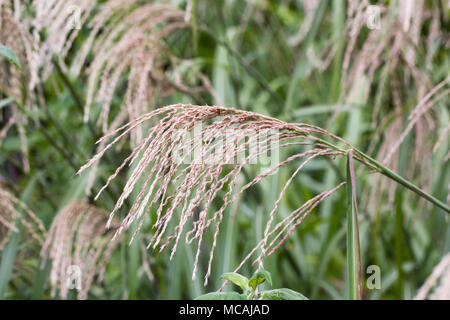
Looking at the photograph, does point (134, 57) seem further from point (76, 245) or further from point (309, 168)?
point (309, 168)

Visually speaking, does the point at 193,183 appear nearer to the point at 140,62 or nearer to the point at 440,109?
the point at 140,62

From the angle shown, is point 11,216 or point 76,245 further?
point 11,216

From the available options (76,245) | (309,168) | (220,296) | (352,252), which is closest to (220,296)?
(220,296)

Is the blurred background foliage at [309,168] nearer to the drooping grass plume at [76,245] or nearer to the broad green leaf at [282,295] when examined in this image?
the drooping grass plume at [76,245]

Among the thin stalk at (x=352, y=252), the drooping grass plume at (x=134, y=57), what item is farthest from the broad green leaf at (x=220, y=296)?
the drooping grass plume at (x=134, y=57)

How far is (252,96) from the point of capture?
8.41ft

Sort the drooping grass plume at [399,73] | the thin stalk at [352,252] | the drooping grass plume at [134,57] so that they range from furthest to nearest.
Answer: the drooping grass plume at [399,73]
the drooping grass plume at [134,57]
the thin stalk at [352,252]

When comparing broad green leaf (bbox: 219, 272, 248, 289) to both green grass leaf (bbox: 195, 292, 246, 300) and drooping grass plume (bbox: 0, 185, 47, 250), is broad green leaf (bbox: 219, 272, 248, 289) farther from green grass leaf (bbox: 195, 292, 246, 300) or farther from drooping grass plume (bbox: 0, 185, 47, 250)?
Result: drooping grass plume (bbox: 0, 185, 47, 250)

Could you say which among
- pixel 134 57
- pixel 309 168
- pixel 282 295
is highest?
pixel 134 57

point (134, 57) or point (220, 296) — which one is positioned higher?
point (134, 57)

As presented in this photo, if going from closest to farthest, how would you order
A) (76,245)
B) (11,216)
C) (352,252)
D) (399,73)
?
(352,252) → (76,245) → (11,216) → (399,73)

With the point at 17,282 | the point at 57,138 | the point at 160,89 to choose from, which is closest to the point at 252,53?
the point at 57,138

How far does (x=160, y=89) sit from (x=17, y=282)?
0.80 m

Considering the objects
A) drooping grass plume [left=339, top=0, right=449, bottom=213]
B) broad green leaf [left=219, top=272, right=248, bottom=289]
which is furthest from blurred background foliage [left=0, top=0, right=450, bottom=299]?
broad green leaf [left=219, top=272, right=248, bottom=289]
